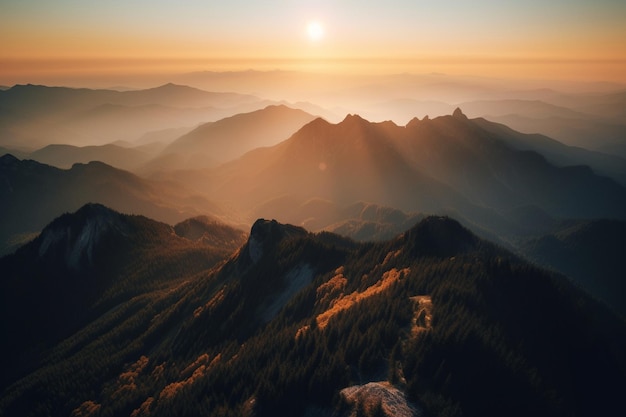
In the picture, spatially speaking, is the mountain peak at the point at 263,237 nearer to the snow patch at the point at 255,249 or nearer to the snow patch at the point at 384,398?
the snow patch at the point at 255,249

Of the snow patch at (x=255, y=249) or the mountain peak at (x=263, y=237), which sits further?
the mountain peak at (x=263, y=237)

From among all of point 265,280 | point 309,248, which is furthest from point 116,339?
point 309,248

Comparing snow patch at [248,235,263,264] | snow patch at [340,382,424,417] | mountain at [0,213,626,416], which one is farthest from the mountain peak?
snow patch at [340,382,424,417]

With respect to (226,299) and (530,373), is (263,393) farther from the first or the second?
(226,299)

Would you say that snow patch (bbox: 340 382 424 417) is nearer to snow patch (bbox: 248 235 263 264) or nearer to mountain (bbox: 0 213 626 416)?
mountain (bbox: 0 213 626 416)

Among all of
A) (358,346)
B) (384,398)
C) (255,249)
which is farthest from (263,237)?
(384,398)

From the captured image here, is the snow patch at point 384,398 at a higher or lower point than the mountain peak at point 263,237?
higher

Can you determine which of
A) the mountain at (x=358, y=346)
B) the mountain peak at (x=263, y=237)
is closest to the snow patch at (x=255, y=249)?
the mountain peak at (x=263, y=237)

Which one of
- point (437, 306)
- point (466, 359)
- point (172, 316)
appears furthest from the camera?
point (172, 316)

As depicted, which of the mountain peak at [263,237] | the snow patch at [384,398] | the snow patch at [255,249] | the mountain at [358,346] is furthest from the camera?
the mountain peak at [263,237]
